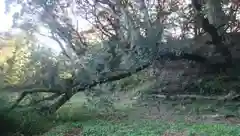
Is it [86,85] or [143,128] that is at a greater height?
[86,85]

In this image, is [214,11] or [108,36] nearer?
[214,11]

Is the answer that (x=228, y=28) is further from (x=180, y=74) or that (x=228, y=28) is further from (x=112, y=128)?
(x=112, y=128)

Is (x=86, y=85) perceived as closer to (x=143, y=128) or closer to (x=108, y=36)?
(x=143, y=128)

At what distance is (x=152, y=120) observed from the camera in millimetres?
8703

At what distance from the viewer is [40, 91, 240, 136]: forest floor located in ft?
23.3

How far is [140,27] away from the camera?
39.5ft

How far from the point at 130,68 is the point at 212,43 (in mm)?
2932

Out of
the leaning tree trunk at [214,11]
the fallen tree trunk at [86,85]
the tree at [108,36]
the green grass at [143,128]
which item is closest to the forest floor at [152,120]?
the green grass at [143,128]

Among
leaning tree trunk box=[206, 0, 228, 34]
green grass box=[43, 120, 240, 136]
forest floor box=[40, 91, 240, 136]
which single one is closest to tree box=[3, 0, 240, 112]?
leaning tree trunk box=[206, 0, 228, 34]

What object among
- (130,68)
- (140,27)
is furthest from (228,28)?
(130,68)

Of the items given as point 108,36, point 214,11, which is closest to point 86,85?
point 214,11

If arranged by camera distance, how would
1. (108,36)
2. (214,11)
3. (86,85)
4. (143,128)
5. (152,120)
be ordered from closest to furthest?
(143,128) < (152,120) < (86,85) < (214,11) < (108,36)

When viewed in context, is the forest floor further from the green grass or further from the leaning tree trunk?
the leaning tree trunk

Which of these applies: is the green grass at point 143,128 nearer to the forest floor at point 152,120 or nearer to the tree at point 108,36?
the forest floor at point 152,120
